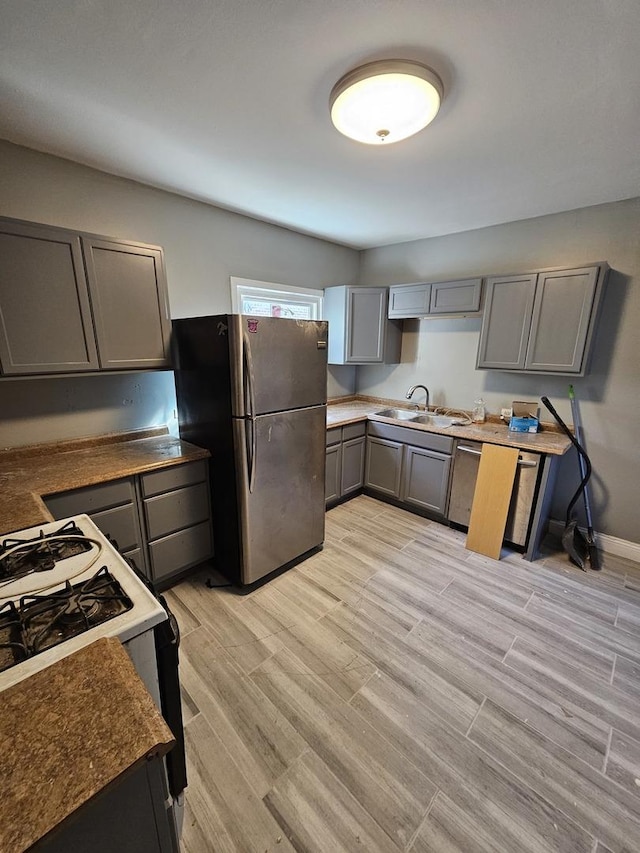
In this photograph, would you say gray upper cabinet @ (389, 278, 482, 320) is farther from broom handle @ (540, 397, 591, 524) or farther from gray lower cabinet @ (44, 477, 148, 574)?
gray lower cabinet @ (44, 477, 148, 574)

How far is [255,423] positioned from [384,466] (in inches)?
68.9

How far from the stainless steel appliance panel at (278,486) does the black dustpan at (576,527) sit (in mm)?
1918

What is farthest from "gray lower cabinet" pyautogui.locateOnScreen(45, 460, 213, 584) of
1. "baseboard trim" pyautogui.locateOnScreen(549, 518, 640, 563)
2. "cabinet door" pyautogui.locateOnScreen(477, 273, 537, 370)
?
"baseboard trim" pyautogui.locateOnScreen(549, 518, 640, 563)

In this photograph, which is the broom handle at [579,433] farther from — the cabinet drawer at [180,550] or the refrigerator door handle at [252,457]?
the cabinet drawer at [180,550]

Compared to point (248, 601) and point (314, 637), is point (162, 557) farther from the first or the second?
point (314, 637)

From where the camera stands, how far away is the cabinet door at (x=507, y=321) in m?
2.67

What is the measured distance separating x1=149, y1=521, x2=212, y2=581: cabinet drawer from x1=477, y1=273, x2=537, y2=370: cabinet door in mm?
2626

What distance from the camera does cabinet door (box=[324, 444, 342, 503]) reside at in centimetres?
318

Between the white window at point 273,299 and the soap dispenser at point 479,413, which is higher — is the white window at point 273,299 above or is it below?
above

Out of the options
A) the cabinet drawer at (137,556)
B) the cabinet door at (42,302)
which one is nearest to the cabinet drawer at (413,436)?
the cabinet drawer at (137,556)

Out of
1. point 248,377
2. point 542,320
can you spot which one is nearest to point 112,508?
point 248,377

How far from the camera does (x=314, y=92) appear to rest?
1.43 metres

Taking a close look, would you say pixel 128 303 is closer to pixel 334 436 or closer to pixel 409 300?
pixel 334 436

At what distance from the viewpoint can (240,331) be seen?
1897mm
